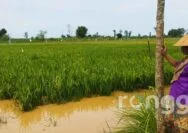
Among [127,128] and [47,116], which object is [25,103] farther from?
[127,128]

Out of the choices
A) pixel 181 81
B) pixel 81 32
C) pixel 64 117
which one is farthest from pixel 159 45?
pixel 81 32

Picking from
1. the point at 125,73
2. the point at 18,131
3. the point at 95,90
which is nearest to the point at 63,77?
the point at 95,90

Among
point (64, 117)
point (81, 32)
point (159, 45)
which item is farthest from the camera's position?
point (81, 32)

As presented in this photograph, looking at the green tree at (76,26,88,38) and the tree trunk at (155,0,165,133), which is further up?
the tree trunk at (155,0,165,133)

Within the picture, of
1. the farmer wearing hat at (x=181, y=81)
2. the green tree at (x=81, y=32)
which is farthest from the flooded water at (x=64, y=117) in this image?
the green tree at (x=81, y=32)

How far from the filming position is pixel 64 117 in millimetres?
7066

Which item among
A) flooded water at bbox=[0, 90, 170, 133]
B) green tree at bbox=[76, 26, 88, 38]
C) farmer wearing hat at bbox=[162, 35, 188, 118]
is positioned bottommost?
green tree at bbox=[76, 26, 88, 38]

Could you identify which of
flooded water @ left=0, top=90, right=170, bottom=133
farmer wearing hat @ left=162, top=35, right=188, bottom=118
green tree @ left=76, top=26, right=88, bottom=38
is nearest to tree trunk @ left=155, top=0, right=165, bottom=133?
farmer wearing hat @ left=162, top=35, right=188, bottom=118

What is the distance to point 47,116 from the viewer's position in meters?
7.16

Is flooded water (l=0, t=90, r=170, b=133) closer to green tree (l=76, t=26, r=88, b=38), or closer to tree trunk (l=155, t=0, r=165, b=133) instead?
tree trunk (l=155, t=0, r=165, b=133)

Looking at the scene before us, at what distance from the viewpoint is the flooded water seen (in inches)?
245

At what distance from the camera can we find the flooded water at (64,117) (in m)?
6.23

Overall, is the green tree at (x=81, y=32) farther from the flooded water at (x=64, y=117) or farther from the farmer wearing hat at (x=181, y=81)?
the farmer wearing hat at (x=181, y=81)

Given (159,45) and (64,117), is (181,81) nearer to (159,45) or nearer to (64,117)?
(159,45)
